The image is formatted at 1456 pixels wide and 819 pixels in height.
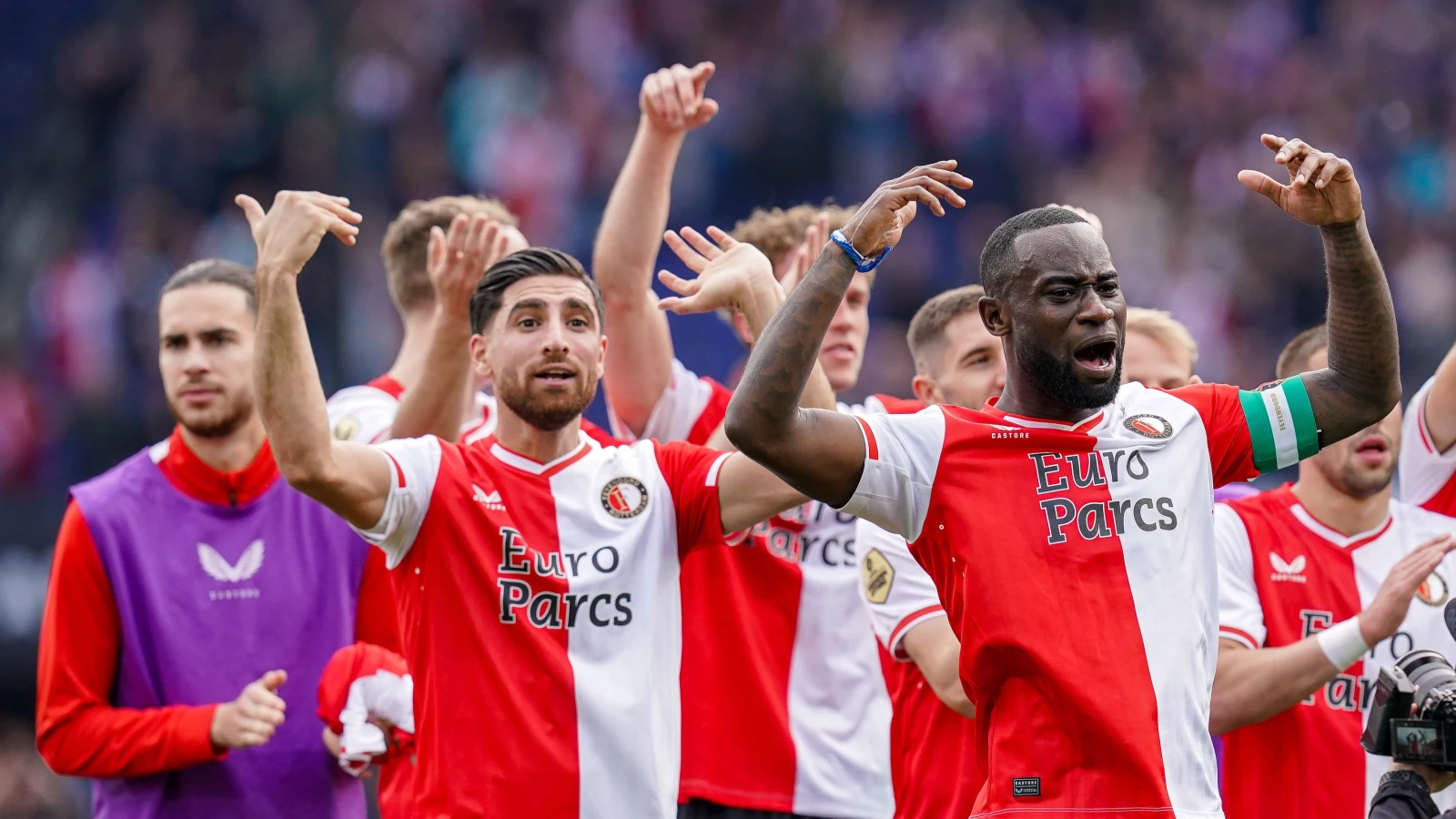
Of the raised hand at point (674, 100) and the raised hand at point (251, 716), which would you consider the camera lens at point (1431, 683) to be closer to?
the raised hand at point (674, 100)

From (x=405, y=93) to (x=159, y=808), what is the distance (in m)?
11.2

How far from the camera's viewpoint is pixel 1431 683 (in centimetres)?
427

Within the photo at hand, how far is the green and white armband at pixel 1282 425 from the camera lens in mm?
3973

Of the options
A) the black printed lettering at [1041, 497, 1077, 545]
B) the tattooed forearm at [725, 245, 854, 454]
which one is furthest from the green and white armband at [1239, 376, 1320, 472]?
the tattooed forearm at [725, 245, 854, 454]

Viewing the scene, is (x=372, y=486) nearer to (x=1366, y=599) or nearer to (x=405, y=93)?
(x=1366, y=599)

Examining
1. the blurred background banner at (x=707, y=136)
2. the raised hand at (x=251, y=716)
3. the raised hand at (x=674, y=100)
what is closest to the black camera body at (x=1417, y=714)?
the raised hand at (x=674, y=100)

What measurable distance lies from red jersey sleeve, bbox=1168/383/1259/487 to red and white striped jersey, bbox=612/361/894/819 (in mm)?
1633

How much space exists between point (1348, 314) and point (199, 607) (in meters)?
3.71

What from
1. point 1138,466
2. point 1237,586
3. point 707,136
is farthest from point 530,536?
point 707,136

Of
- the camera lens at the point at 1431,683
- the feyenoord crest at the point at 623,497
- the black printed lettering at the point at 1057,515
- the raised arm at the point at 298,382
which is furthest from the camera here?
the feyenoord crest at the point at 623,497

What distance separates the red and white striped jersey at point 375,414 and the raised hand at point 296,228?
134 cm

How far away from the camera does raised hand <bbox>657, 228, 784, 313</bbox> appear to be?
456 centimetres

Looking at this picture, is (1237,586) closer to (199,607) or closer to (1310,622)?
(1310,622)

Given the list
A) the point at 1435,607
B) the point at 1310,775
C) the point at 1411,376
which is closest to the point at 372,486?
the point at 1310,775
